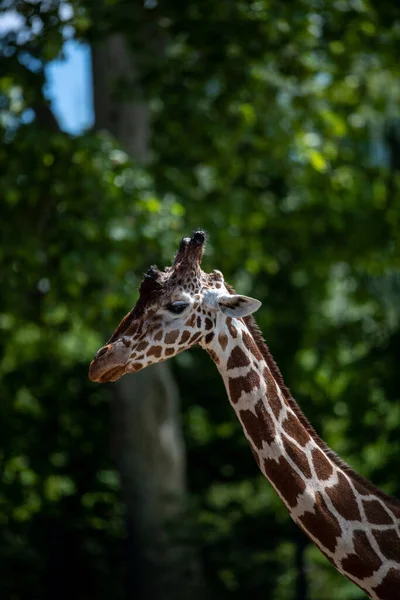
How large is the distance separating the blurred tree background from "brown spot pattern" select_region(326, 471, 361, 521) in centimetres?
444

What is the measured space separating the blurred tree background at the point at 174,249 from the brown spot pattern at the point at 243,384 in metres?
4.24

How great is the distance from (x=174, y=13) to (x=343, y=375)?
3982 millimetres

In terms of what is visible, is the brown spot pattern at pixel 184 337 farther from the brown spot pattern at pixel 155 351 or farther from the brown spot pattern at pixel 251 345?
the brown spot pattern at pixel 251 345

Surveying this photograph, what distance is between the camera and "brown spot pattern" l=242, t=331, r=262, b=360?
4920 mm

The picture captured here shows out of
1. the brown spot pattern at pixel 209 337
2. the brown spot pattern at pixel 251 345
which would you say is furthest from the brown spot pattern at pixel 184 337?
the brown spot pattern at pixel 251 345

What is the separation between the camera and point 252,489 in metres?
12.3

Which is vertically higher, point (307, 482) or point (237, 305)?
point (237, 305)

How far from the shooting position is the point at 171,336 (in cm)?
480

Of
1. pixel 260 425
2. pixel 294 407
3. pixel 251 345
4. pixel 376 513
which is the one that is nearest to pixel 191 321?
pixel 251 345

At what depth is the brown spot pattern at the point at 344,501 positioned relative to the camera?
15.9 ft

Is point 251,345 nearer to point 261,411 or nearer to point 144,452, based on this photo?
point 261,411

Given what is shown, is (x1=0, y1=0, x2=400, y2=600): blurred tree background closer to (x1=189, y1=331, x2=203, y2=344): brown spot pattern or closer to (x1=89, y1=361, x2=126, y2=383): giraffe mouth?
(x1=189, y1=331, x2=203, y2=344): brown spot pattern

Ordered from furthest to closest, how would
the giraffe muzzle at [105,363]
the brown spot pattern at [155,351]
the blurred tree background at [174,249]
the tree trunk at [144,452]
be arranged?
the tree trunk at [144,452] < the blurred tree background at [174,249] < the brown spot pattern at [155,351] < the giraffe muzzle at [105,363]

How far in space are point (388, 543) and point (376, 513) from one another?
152 mm
